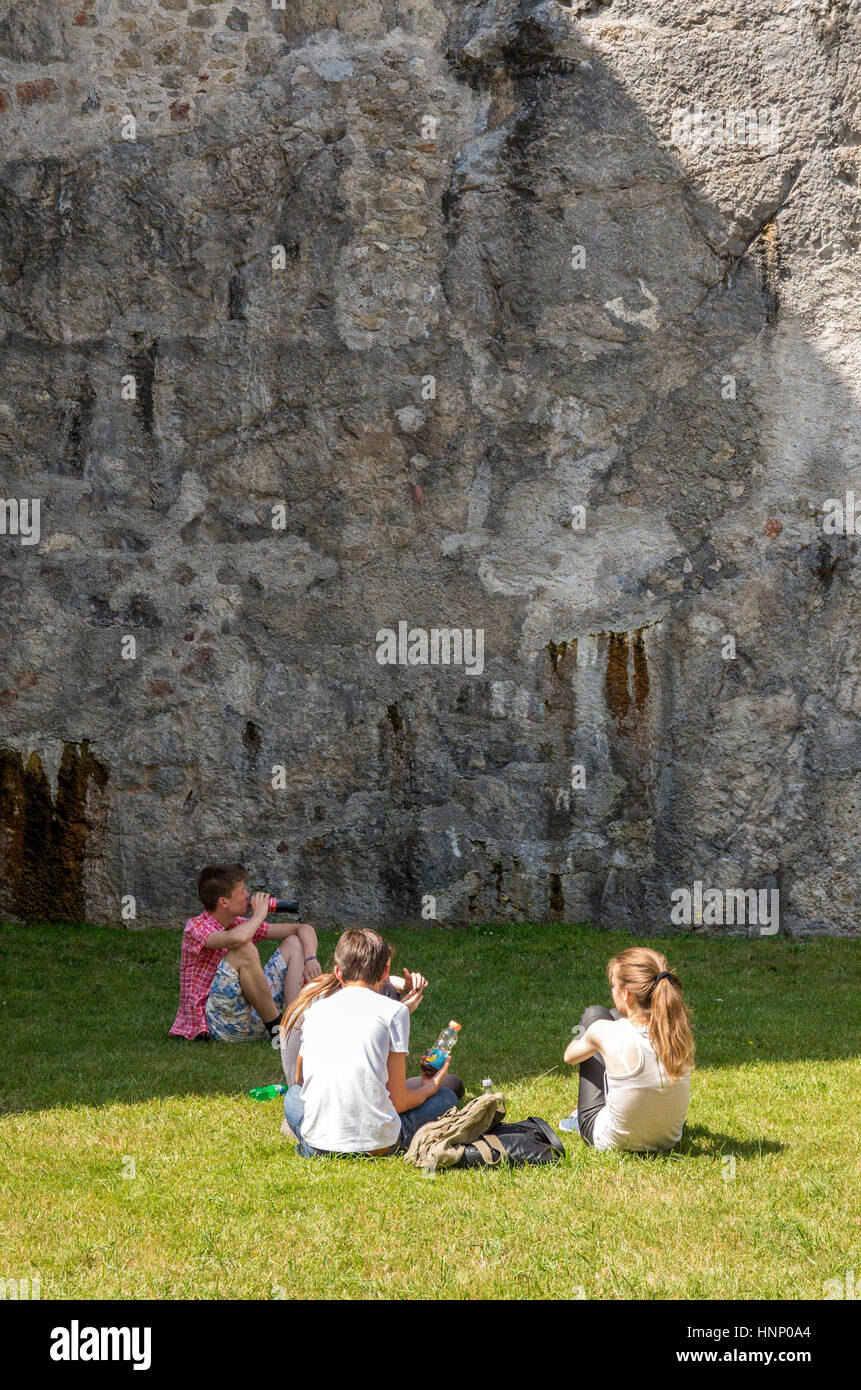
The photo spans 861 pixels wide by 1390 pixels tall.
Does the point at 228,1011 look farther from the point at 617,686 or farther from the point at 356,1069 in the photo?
the point at 617,686

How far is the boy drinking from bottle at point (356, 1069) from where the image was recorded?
4.23m

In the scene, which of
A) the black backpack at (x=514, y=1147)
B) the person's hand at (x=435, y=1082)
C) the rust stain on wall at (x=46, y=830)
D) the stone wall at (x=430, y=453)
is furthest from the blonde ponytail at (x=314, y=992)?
the rust stain on wall at (x=46, y=830)

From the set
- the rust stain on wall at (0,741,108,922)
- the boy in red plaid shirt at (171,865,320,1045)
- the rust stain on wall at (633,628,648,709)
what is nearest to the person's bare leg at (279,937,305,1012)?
the boy in red plaid shirt at (171,865,320,1045)

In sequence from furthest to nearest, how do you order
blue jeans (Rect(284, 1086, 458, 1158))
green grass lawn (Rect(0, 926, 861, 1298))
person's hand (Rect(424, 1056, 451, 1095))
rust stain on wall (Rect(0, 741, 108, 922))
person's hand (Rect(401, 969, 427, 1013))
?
1. rust stain on wall (Rect(0, 741, 108, 922))
2. person's hand (Rect(401, 969, 427, 1013))
3. person's hand (Rect(424, 1056, 451, 1095))
4. blue jeans (Rect(284, 1086, 458, 1158))
5. green grass lawn (Rect(0, 926, 861, 1298))

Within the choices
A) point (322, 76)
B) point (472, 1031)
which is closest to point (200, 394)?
point (322, 76)

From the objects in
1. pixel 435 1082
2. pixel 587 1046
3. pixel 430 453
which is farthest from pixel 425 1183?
pixel 430 453

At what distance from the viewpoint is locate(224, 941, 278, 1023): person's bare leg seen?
6262 mm

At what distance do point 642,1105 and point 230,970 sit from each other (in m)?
2.56

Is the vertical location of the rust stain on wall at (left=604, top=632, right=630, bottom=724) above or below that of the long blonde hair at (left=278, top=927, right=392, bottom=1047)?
above

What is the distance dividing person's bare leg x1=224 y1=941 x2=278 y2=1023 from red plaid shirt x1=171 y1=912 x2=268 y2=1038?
0.07m

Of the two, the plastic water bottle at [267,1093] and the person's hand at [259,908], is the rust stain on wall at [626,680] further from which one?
the plastic water bottle at [267,1093]

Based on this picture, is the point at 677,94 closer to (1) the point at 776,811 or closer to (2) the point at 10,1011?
(1) the point at 776,811

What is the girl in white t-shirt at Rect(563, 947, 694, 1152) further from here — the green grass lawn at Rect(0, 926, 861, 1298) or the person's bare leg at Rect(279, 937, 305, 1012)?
the person's bare leg at Rect(279, 937, 305, 1012)

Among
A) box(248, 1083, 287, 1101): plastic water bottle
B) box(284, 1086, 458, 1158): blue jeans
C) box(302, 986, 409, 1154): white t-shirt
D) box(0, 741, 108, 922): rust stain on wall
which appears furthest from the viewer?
box(0, 741, 108, 922): rust stain on wall
